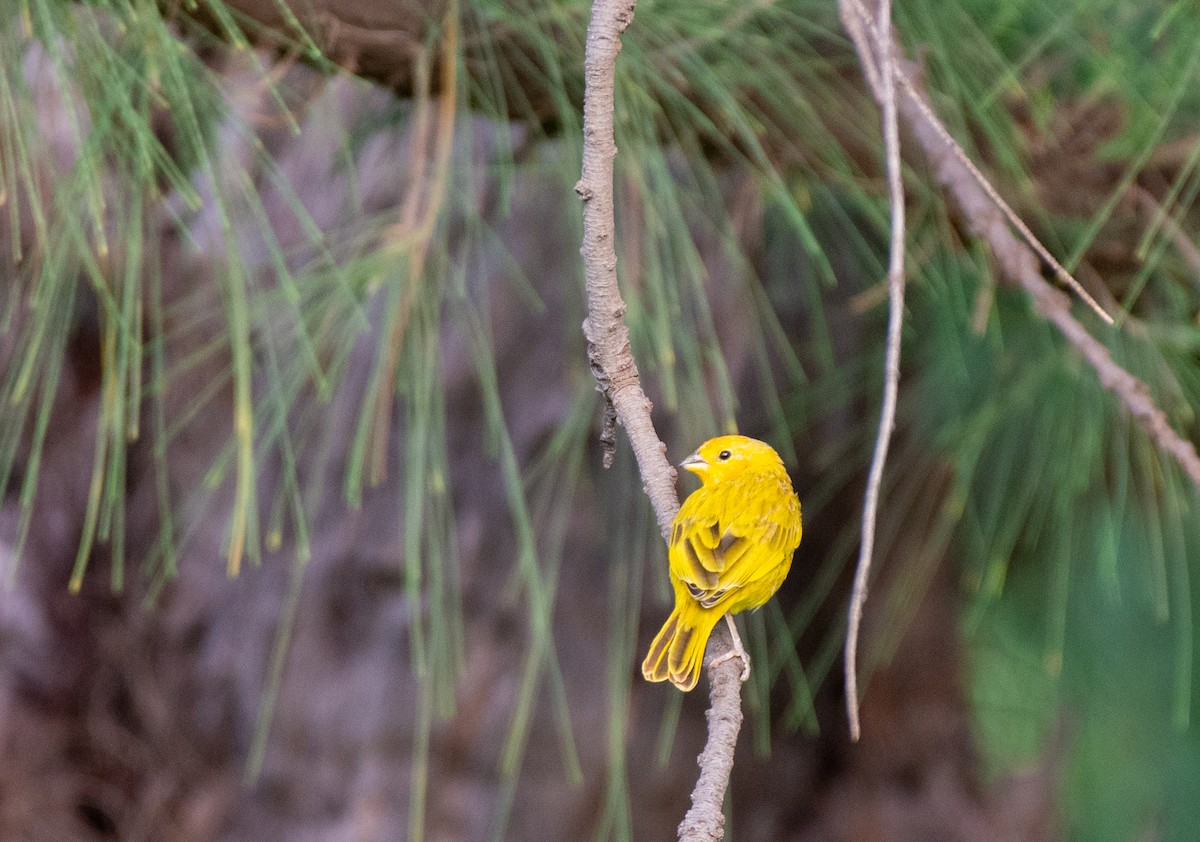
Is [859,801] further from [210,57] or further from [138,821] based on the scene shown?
[210,57]

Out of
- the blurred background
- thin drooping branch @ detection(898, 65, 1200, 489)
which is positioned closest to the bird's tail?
thin drooping branch @ detection(898, 65, 1200, 489)

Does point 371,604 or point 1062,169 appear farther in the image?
point 371,604

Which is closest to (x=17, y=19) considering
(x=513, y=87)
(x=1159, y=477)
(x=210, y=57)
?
(x=513, y=87)

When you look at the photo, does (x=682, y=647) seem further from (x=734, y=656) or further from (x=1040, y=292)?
(x=1040, y=292)

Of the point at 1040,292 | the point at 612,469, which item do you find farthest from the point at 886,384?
the point at 612,469

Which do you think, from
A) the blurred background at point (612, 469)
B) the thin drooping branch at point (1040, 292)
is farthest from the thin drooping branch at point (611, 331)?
the blurred background at point (612, 469)

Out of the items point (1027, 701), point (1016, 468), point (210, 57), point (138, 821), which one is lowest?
point (138, 821)

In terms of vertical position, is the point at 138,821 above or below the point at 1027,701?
below
